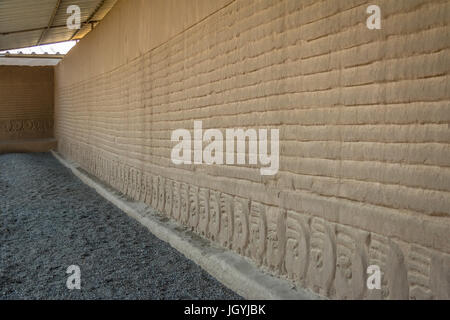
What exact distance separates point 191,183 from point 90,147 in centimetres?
620

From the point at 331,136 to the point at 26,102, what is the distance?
16.2 meters

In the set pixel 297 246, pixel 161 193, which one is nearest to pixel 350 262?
pixel 297 246

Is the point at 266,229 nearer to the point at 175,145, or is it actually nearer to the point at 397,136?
the point at 397,136

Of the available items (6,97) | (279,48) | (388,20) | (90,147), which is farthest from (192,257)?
(6,97)

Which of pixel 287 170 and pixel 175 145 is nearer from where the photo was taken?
pixel 287 170

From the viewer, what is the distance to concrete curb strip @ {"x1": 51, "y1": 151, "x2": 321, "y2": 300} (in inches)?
112

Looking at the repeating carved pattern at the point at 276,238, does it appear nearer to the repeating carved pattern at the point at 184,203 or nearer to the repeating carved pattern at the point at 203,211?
the repeating carved pattern at the point at 203,211

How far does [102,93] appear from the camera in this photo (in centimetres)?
859

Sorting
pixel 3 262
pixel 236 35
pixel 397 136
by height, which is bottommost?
pixel 3 262

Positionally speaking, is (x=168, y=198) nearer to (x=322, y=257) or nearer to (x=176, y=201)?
(x=176, y=201)

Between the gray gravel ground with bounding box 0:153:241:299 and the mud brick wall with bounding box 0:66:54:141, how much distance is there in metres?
Result: 10.1

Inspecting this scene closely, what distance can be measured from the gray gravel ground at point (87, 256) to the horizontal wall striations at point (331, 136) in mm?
496

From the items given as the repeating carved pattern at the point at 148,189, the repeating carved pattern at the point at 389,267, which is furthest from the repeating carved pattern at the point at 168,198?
the repeating carved pattern at the point at 389,267

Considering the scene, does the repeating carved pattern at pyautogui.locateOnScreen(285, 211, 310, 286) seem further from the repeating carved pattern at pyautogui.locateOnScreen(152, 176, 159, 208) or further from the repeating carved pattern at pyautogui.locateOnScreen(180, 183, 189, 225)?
the repeating carved pattern at pyautogui.locateOnScreen(152, 176, 159, 208)
